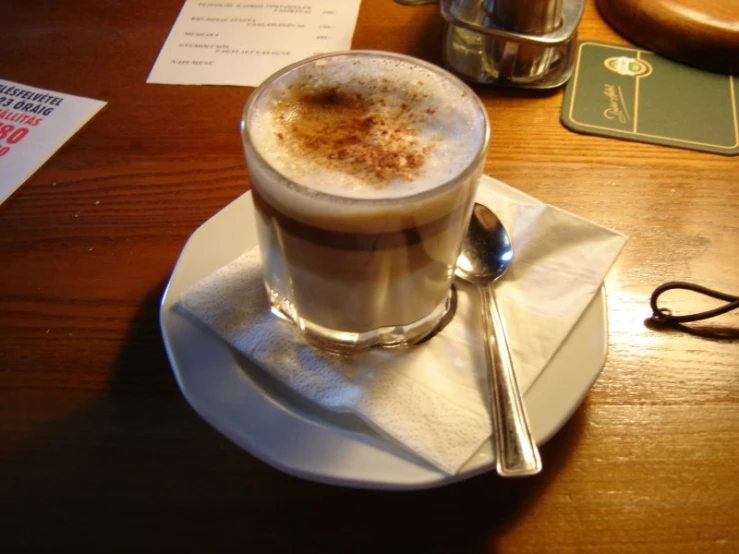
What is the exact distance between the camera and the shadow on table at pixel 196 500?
515 mm

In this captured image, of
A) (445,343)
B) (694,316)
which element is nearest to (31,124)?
(445,343)

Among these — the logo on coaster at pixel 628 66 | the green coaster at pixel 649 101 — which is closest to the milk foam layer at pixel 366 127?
the green coaster at pixel 649 101

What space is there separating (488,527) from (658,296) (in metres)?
0.33

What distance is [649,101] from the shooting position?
94cm

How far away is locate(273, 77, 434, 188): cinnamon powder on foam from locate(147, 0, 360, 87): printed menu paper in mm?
441

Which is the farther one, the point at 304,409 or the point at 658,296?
the point at 658,296

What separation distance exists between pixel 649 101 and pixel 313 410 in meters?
0.73

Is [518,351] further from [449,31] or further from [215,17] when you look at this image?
[215,17]

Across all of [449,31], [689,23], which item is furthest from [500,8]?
[689,23]

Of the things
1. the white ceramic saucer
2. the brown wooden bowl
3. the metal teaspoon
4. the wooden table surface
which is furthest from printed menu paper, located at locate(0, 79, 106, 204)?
the brown wooden bowl

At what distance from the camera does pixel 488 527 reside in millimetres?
518

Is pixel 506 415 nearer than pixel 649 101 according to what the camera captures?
Yes

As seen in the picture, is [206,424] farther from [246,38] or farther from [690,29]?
[690,29]

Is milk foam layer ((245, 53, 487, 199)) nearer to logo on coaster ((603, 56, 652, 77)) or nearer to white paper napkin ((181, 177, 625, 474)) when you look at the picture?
white paper napkin ((181, 177, 625, 474))
